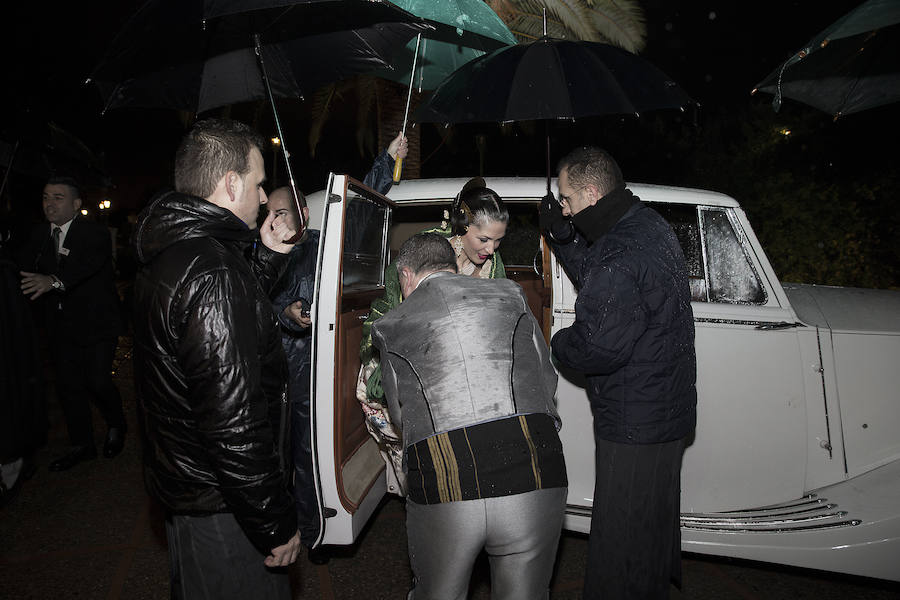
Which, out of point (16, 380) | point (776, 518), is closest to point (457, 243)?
point (776, 518)

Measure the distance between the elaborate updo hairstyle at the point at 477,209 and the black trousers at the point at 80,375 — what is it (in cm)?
337

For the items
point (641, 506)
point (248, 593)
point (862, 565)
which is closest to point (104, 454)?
point (248, 593)

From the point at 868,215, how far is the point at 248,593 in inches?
362

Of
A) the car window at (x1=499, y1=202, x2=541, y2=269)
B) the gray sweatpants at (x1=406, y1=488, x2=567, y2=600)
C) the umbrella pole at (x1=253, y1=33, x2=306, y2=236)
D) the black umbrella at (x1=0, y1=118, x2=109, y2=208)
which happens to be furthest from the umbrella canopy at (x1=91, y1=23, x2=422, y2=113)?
the car window at (x1=499, y1=202, x2=541, y2=269)

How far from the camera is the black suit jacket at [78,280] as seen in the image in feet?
14.7

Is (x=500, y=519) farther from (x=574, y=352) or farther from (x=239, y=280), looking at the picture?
(x=239, y=280)

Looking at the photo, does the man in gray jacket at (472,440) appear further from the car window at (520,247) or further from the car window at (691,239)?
the car window at (520,247)

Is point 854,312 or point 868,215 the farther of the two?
point 868,215

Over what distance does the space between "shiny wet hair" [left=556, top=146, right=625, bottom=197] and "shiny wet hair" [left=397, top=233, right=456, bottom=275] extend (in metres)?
0.88

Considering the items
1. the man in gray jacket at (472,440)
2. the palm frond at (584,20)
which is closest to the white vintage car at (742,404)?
the man in gray jacket at (472,440)

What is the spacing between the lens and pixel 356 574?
3.32 meters

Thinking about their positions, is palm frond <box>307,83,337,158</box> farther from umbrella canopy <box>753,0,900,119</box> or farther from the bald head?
umbrella canopy <box>753,0,900,119</box>

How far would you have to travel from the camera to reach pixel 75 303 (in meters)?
4.55

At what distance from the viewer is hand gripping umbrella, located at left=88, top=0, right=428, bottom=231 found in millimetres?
2184
